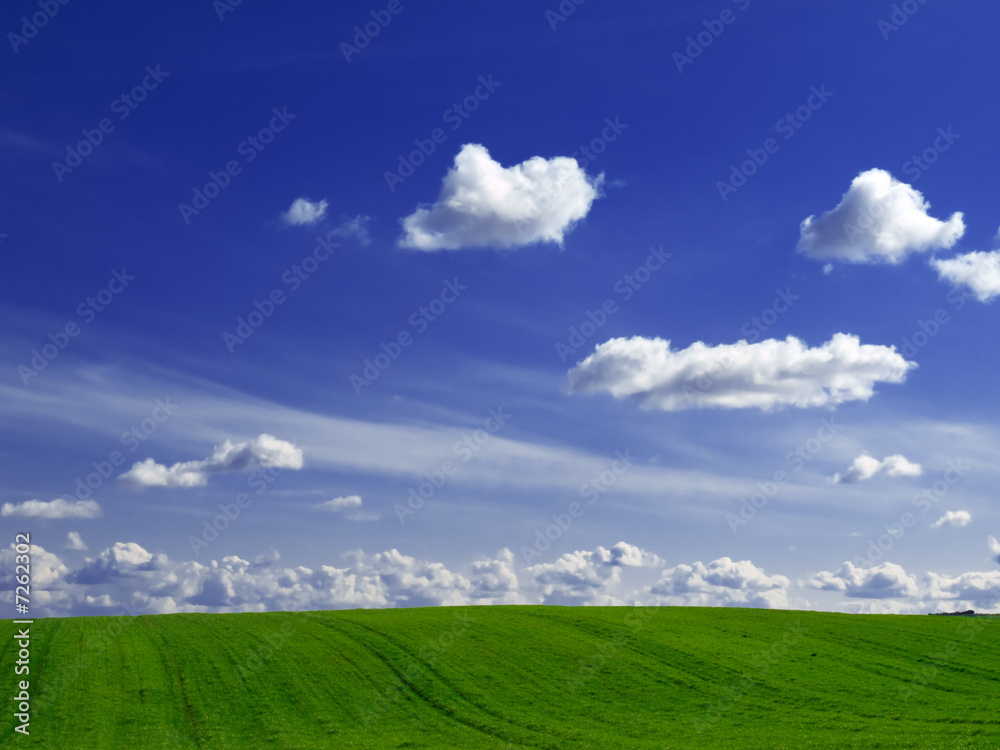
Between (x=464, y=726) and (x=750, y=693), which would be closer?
(x=464, y=726)

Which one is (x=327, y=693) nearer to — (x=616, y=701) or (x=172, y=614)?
(x=616, y=701)

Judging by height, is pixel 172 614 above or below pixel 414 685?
above

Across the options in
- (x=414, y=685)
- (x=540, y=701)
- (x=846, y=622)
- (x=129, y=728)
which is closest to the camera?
(x=129, y=728)

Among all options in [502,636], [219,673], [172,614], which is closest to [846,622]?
[502,636]

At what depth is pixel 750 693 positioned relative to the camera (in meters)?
51.1

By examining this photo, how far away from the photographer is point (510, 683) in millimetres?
53031

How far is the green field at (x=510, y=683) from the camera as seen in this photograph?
42531 millimetres

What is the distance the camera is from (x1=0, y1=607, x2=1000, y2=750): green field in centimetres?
4253

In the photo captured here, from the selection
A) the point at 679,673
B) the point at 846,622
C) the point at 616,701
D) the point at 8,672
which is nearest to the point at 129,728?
the point at 8,672

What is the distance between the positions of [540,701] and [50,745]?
92.6ft

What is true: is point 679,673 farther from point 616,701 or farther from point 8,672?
point 8,672

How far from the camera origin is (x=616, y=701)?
49688 mm

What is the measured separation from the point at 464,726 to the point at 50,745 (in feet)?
73.9

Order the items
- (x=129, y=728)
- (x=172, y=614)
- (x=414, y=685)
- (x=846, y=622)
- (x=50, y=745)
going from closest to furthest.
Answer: (x=50, y=745) < (x=129, y=728) < (x=414, y=685) < (x=846, y=622) < (x=172, y=614)
